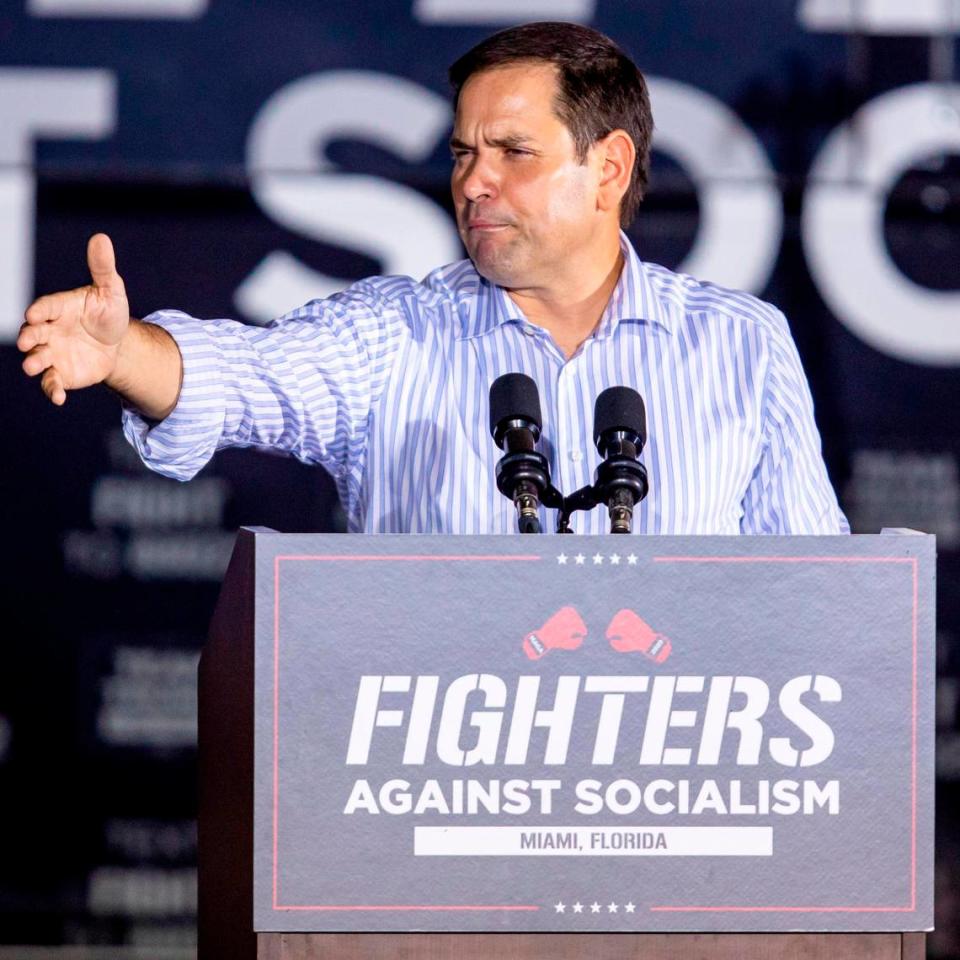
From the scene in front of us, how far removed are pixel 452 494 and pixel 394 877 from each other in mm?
757

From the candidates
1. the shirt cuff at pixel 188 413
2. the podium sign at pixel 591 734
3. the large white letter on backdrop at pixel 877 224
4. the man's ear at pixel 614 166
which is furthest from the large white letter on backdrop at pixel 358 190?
the podium sign at pixel 591 734

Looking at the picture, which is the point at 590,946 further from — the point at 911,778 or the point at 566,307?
the point at 566,307

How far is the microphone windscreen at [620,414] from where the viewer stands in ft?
4.63

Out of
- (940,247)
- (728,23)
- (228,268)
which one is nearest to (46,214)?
(228,268)

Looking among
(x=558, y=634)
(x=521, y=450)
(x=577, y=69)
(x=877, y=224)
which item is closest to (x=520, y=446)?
(x=521, y=450)

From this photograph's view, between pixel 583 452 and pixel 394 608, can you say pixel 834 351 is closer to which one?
pixel 583 452

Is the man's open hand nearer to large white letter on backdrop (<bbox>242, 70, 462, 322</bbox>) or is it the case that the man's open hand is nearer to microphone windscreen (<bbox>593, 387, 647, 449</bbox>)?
microphone windscreen (<bbox>593, 387, 647, 449</bbox>)

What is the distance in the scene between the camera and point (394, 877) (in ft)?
3.89

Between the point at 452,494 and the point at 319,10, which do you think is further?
the point at 319,10

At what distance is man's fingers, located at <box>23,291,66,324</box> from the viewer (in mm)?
1485

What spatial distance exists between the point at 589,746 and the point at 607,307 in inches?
38.7

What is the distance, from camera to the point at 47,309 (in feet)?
4.91

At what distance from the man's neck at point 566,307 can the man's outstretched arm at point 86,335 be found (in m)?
0.65

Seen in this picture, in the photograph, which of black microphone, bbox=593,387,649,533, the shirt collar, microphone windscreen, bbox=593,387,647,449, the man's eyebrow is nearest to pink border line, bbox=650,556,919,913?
black microphone, bbox=593,387,649,533
